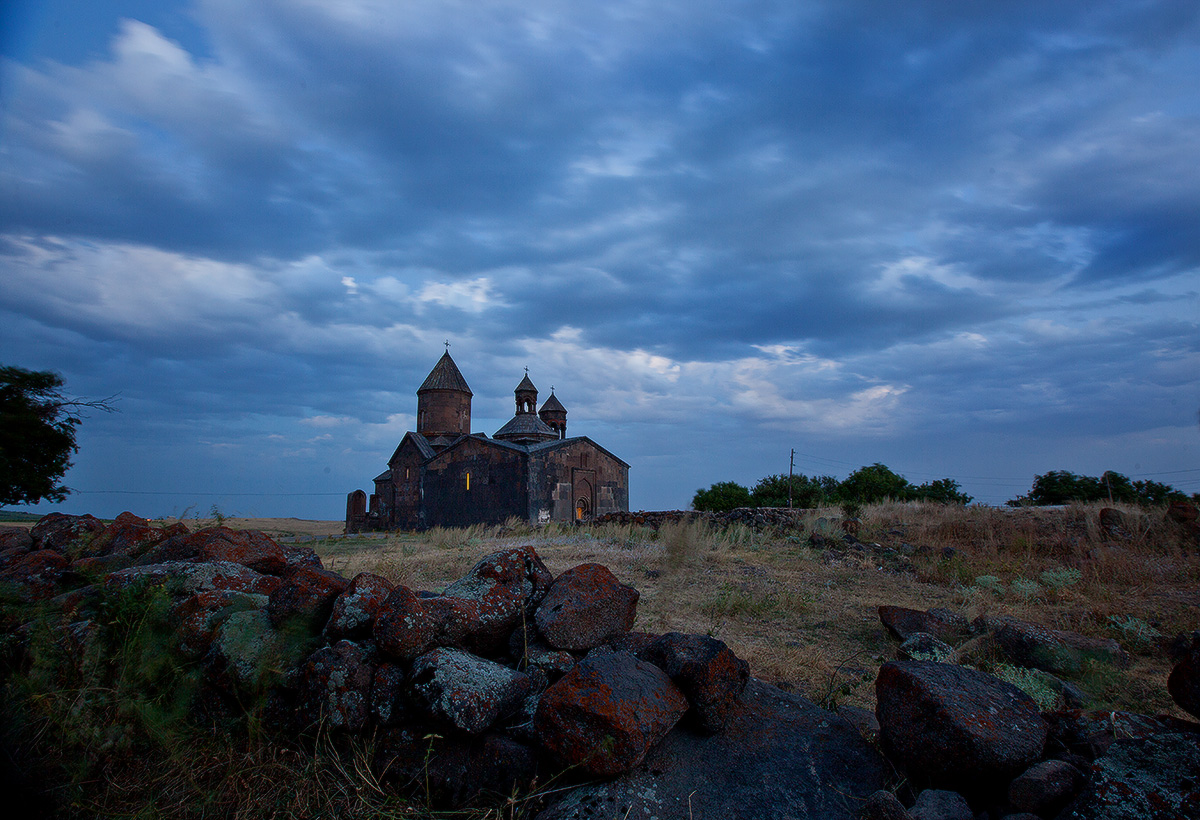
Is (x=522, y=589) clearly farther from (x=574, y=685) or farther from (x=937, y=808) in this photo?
(x=937, y=808)

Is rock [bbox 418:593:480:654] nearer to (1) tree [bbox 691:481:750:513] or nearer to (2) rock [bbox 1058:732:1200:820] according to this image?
(2) rock [bbox 1058:732:1200:820]

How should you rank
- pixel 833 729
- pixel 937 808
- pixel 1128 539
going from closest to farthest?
pixel 937 808 < pixel 833 729 < pixel 1128 539

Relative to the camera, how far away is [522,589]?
3570mm

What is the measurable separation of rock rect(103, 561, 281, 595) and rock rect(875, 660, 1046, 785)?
327cm

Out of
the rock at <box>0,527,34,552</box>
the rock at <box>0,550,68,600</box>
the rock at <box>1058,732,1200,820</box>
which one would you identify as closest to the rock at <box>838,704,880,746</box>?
the rock at <box>1058,732,1200,820</box>

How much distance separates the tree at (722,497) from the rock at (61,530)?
3198cm

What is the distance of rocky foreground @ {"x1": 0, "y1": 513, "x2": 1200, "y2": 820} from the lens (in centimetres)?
229

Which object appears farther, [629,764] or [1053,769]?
[629,764]

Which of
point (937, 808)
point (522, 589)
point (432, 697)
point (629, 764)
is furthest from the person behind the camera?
point (522, 589)

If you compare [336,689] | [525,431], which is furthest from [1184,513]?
[525,431]

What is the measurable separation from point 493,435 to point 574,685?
2991cm

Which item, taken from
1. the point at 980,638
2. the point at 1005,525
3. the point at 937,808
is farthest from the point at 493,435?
the point at 937,808

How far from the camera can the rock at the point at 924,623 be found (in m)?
5.26

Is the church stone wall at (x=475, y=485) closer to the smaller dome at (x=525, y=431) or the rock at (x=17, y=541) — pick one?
the smaller dome at (x=525, y=431)
